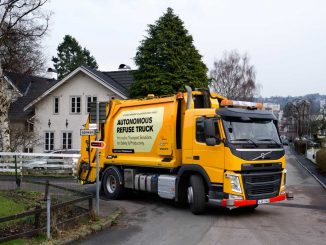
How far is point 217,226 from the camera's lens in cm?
1005

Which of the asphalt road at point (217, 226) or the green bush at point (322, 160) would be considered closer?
the asphalt road at point (217, 226)

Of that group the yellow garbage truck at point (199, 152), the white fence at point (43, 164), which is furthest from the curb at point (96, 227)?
the white fence at point (43, 164)

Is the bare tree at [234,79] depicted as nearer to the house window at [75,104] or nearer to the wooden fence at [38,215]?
the house window at [75,104]

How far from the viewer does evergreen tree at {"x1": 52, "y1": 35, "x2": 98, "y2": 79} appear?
249 ft

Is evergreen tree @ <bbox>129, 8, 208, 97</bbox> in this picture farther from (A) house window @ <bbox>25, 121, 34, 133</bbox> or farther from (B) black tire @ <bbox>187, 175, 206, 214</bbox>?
(B) black tire @ <bbox>187, 175, 206, 214</bbox>

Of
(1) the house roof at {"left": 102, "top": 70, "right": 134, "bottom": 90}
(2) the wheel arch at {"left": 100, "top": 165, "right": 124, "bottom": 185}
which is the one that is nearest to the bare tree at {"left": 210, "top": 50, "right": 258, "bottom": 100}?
(1) the house roof at {"left": 102, "top": 70, "right": 134, "bottom": 90}

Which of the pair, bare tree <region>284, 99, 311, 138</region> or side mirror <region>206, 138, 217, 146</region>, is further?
bare tree <region>284, 99, 311, 138</region>

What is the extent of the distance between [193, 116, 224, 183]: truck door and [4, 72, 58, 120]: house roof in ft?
79.6

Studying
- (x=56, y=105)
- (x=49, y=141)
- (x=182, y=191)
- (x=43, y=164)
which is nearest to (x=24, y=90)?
(x=56, y=105)

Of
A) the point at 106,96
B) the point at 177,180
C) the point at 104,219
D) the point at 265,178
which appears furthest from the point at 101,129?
the point at 106,96

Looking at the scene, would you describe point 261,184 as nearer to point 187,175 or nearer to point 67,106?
point 187,175

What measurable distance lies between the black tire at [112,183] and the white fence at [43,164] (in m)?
8.23

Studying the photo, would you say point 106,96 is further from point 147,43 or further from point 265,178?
point 265,178

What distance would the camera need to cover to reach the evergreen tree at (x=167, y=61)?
2772 cm
